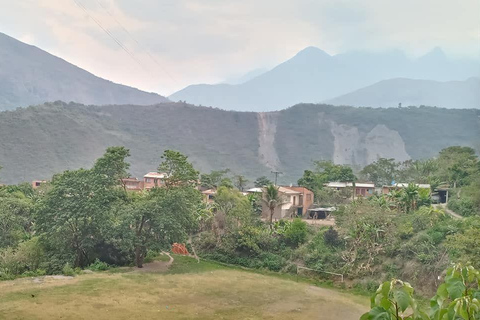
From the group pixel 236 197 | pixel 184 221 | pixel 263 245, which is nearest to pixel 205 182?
pixel 236 197

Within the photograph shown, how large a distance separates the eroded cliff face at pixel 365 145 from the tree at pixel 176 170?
8133 cm

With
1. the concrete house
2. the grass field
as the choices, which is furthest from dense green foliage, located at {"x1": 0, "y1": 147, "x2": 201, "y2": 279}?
the concrete house

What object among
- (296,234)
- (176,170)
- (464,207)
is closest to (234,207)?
(296,234)

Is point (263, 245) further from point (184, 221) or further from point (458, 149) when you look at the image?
point (458, 149)

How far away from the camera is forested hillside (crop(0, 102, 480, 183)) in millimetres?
86250

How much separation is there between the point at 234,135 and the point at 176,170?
82.8 meters

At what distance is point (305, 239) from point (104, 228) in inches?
576

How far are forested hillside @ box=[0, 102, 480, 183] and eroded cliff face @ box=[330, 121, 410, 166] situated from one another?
9.9 inches

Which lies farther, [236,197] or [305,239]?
[236,197]

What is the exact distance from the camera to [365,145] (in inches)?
4353

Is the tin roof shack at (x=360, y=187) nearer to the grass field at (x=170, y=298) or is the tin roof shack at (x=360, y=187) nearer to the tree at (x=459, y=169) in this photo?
the tree at (x=459, y=169)

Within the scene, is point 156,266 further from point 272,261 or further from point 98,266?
point 272,261

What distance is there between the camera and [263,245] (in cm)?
3152

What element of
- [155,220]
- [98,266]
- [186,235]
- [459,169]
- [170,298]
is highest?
[459,169]
